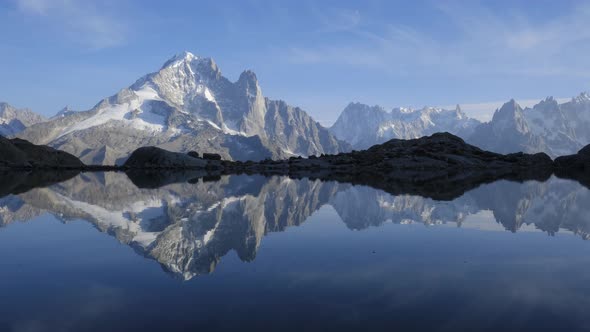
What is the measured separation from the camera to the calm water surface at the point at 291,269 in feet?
36.2

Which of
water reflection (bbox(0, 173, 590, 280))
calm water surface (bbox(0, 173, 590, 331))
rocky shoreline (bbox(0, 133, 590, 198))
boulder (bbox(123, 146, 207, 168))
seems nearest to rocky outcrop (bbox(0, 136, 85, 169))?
rocky shoreline (bbox(0, 133, 590, 198))

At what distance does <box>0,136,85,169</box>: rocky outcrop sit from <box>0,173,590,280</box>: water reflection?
60.0 meters

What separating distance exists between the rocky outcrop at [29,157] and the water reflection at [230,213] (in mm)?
60032

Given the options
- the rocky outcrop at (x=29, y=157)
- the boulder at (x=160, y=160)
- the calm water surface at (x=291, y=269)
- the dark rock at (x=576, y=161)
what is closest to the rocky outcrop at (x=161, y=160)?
the boulder at (x=160, y=160)

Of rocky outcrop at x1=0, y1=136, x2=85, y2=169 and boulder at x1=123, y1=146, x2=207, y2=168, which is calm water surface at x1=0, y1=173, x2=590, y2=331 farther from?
rocky outcrop at x1=0, y1=136, x2=85, y2=169

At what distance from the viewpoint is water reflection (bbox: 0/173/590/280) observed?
19.4 metres

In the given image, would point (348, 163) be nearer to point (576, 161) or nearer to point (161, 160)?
point (161, 160)

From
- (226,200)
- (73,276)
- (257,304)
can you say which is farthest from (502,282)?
(226,200)

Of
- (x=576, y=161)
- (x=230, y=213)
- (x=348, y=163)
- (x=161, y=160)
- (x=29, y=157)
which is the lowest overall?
(x=230, y=213)

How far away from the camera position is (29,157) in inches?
3984

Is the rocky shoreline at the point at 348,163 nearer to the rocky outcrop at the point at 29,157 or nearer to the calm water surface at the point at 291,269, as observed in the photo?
the rocky outcrop at the point at 29,157

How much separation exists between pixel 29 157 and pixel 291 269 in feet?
346

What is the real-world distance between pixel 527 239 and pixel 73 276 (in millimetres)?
20639

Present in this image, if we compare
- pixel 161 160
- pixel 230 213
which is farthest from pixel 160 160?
pixel 230 213
